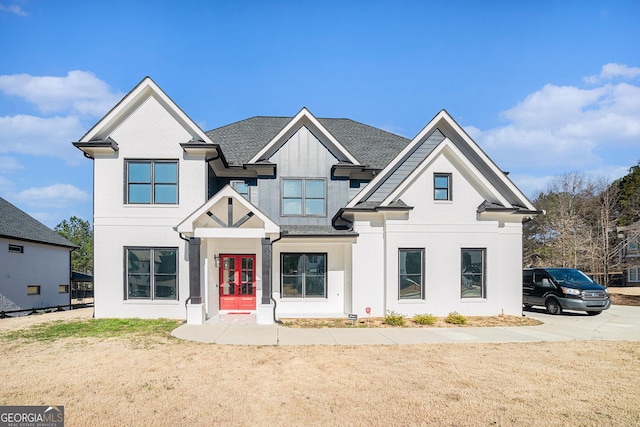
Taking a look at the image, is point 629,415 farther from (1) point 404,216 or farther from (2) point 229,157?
(2) point 229,157

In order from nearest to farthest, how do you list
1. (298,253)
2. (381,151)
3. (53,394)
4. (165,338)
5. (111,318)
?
(53,394)
(165,338)
(111,318)
(298,253)
(381,151)

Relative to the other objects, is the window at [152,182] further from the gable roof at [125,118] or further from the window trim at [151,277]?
the window trim at [151,277]

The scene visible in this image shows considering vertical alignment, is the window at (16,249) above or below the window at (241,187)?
below

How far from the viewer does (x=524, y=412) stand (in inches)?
225

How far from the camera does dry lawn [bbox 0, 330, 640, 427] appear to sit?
5547 mm

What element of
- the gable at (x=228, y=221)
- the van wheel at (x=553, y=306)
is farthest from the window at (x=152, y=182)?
the van wheel at (x=553, y=306)

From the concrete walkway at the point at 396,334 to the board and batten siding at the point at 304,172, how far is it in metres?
4.83

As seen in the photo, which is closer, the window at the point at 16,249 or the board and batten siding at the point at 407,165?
the board and batten siding at the point at 407,165

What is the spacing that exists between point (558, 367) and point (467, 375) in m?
2.21

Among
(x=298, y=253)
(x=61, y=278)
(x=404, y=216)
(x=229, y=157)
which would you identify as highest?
(x=229, y=157)

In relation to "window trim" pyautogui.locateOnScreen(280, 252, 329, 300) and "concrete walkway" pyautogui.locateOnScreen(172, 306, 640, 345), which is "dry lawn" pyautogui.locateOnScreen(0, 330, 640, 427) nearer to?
"concrete walkway" pyautogui.locateOnScreen(172, 306, 640, 345)

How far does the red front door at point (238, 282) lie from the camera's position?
1554 centimetres

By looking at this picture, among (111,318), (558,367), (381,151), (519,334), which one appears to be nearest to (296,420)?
(558,367)

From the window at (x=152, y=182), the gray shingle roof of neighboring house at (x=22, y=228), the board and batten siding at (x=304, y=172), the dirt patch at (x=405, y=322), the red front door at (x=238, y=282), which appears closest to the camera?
the dirt patch at (x=405, y=322)
